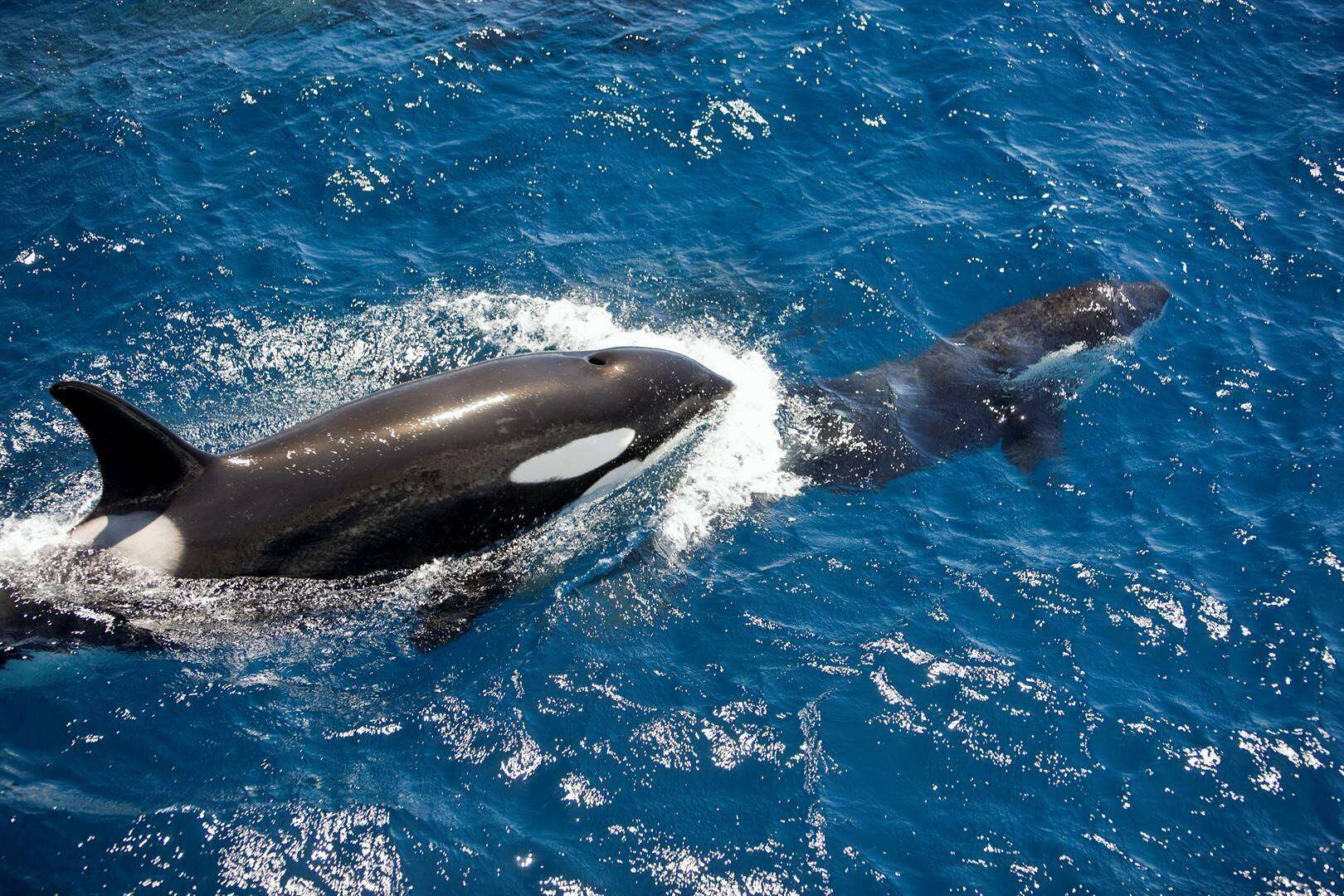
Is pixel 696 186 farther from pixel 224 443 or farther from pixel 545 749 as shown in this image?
pixel 545 749

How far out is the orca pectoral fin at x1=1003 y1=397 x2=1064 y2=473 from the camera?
1213cm

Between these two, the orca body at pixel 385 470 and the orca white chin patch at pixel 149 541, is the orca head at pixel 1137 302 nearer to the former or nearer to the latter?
the orca body at pixel 385 470

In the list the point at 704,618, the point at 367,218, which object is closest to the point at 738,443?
the point at 704,618

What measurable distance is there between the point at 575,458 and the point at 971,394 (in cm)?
610

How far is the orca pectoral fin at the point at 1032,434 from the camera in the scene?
478 inches

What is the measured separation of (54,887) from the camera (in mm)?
7355

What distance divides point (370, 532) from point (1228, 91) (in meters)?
18.8

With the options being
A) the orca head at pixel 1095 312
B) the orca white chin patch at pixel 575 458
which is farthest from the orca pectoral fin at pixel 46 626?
the orca head at pixel 1095 312

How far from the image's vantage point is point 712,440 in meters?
11.7

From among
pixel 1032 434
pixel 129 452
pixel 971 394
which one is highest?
pixel 129 452

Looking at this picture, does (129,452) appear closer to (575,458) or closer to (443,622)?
(443,622)

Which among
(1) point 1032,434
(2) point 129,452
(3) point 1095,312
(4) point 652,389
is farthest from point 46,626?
(3) point 1095,312

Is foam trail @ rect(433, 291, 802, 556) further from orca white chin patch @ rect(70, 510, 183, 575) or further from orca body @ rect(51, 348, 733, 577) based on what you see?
orca white chin patch @ rect(70, 510, 183, 575)

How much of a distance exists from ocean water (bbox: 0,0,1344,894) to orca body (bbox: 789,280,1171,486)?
17.5 inches
